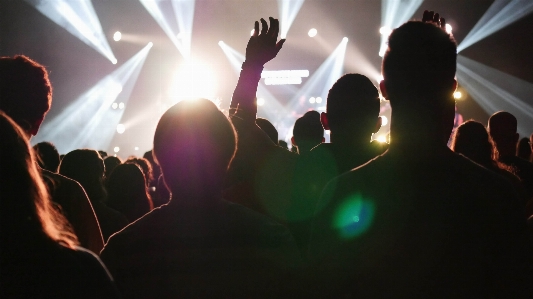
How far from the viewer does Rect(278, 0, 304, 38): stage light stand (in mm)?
16688

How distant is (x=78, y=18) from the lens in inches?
625

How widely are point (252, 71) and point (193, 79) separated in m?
18.7

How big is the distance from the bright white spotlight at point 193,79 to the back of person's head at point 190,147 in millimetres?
19203

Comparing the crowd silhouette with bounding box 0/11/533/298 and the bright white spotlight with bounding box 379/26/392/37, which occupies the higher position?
the bright white spotlight with bounding box 379/26/392/37

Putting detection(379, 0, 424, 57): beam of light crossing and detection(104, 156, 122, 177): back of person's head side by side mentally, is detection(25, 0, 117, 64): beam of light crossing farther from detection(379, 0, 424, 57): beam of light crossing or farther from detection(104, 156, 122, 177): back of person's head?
detection(379, 0, 424, 57): beam of light crossing

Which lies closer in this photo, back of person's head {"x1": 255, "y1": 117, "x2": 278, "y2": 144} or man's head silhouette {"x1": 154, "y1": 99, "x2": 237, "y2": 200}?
man's head silhouette {"x1": 154, "y1": 99, "x2": 237, "y2": 200}

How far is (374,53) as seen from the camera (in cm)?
1845

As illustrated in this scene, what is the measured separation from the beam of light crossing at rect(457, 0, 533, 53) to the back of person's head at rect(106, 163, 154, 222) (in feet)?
37.1

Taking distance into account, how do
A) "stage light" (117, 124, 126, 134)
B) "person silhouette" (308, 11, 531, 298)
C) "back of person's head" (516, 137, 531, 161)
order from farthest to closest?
"stage light" (117, 124, 126, 134), "back of person's head" (516, 137, 531, 161), "person silhouette" (308, 11, 531, 298)

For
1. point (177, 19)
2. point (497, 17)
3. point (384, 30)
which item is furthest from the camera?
point (177, 19)

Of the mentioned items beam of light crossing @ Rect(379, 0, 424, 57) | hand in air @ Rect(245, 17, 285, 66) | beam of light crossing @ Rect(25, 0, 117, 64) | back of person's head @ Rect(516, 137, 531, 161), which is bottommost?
back of person's head @ Rect(516, 137, 531, 161)

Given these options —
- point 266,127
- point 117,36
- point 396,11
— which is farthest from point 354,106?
point 117,36

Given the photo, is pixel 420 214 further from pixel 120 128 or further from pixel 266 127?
pixel 120 128

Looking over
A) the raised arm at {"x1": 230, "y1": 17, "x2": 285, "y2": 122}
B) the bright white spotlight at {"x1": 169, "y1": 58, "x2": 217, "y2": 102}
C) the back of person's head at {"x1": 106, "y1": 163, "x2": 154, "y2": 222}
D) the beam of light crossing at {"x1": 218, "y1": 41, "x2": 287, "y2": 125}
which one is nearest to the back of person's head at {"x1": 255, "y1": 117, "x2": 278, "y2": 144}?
the raised arm at {"x1": 230, "y1": 17, "x2": 285, "y2": 122}
